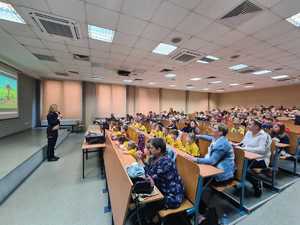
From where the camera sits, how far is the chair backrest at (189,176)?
64.4 inches

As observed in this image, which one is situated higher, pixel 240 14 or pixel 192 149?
pixel 240 14

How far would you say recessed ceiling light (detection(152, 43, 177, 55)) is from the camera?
4.02 metres

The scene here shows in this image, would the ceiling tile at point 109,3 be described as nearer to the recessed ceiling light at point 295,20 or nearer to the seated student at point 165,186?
the seated student at point 165,186

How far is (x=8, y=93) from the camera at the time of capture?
18.5 ft

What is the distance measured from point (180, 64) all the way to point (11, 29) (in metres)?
4.82

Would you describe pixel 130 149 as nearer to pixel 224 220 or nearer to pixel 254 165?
pixel 224 220

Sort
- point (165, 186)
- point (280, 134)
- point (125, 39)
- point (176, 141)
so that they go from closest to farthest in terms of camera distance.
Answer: point (165, 186) → point (176, 141) → point (280, 134) → point (125, 39)

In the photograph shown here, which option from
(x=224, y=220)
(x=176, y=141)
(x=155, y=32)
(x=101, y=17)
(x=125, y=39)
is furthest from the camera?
(x=125, y=39)

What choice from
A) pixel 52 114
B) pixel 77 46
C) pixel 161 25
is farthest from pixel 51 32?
pixel 161 25

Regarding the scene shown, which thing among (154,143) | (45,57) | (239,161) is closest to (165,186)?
(154,143)

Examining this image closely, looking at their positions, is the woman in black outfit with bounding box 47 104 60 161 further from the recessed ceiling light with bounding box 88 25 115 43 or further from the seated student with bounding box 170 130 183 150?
the seated student with bounding box 170 130 183 150

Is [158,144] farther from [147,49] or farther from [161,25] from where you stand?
[147,49]

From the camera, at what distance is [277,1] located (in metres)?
2.29

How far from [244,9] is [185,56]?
89.6 inches
